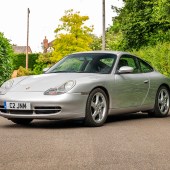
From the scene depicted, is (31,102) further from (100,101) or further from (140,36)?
(140,36)

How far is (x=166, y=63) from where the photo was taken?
21.9 m

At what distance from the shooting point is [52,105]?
357 inches

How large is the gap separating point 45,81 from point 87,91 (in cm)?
79

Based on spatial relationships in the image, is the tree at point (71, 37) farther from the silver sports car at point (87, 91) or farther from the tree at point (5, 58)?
the silver sports car at point (87, 91)

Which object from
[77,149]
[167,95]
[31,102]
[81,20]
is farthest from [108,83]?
[81,20]

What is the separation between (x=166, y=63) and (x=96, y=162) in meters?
16.4

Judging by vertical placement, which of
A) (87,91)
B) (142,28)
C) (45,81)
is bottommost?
(87,91)

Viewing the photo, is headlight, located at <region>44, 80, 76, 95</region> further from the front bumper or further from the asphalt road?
the asphalt road

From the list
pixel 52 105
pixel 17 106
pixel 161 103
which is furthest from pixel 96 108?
pixel 161 103

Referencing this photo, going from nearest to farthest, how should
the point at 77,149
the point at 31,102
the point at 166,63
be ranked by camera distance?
1. the point at 77,149
2. the point at 31,102
3. the point at 166,63

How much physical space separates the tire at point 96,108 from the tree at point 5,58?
12.9 meters

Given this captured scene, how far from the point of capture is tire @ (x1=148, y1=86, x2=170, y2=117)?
37.5ft

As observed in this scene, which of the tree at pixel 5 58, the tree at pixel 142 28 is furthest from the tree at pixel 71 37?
the tree at pixel 5 58

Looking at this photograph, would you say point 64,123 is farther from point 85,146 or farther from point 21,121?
point 85,146
